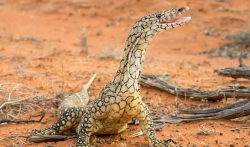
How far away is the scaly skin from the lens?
3277 millimetres

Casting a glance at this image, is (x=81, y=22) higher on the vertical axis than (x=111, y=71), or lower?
higher

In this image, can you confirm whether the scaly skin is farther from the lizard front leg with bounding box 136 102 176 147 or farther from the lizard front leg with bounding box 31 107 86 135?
the lizard front leg with bounding box 31 107 86 135

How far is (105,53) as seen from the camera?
1052cm

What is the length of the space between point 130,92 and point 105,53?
23.5ft

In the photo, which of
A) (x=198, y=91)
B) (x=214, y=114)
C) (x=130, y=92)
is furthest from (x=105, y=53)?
(x=130, y=92)

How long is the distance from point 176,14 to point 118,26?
668 inches

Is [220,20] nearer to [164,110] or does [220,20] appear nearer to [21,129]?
[164,110]

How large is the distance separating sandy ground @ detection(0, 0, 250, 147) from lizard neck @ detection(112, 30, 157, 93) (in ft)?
1.50

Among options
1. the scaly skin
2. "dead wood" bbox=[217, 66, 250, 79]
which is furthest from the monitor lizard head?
"dead wood" bbox=[217, 66, 250, 79]

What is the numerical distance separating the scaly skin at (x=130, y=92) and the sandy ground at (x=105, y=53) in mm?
299

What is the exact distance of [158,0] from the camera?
2216cm

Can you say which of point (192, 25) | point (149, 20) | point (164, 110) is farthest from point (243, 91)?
point (192, 25)

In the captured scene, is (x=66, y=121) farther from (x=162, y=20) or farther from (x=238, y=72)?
(x=238, y=72)

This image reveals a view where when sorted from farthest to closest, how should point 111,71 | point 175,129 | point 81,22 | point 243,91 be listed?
point 81,22 < point 111,71 < point 243,91 < point 175,129
